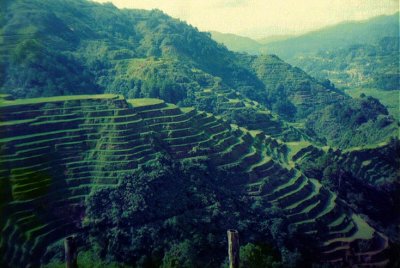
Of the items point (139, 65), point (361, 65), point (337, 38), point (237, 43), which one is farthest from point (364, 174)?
point (237, 43)

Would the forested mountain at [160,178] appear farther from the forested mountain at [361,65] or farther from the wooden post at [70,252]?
the forested mountain at [361,65]

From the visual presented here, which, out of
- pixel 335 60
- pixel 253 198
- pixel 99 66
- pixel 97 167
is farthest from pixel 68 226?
pixel 335 60

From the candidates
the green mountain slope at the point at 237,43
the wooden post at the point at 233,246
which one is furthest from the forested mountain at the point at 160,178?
the green mountain slope at the point at 237,43

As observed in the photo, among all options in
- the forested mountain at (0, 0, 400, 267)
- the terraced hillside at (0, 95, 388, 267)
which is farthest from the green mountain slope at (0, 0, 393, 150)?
the terraced hillside at (0, 95, 388, 267)

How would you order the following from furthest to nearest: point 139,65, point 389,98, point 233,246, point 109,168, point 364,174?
point 389,98 → point 139,65 → point 364,174 → point 109,168 → point 233,246

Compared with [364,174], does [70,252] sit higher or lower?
higher

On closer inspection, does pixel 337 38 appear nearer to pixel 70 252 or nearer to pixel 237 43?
pixel 237 43

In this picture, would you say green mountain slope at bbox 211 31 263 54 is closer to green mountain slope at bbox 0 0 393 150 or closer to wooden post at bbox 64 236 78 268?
green mountain slope at bbox 0 0 393 150
